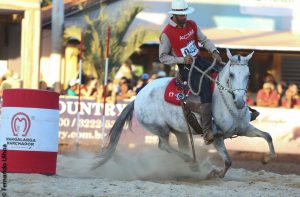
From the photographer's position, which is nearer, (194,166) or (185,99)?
(185,99)

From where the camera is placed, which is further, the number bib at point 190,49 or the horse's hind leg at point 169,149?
the horse's hind leg at point 169,149

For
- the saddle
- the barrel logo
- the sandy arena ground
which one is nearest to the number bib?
the saddle

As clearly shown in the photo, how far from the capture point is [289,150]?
1611cm

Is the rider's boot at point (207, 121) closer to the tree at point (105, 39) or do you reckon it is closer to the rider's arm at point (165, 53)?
the rider's arm at point (165, 53)

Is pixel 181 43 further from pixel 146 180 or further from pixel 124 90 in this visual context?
pixel 124 90

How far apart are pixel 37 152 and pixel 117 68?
33.9ft

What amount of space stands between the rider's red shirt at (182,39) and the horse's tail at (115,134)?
142 cm

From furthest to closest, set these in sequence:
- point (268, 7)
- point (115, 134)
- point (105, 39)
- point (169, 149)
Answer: point (268, 7), point (105, 39), point (115, 134), point (169, 149)

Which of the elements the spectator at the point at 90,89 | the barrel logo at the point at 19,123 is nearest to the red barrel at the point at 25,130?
the barrel logo at the point at 19,123

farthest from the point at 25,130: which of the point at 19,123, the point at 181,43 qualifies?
the point at 181,43

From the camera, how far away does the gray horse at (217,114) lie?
882 centimetres

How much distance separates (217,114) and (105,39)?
10157 millimetres

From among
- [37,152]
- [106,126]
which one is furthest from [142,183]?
[106,126]

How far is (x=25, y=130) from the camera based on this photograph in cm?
889
